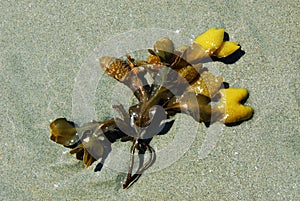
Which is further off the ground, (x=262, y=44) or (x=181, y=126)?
(x=262, y=44)

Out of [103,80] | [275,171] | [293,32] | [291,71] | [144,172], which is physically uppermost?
[103,80]

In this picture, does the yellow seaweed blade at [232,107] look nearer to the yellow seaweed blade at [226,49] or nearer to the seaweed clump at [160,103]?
the seaweed clump at [160,103]

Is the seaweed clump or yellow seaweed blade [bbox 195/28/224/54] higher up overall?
yellow seaweed blade [bbox 195/28/224/54]

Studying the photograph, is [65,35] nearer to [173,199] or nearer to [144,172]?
[144,172]

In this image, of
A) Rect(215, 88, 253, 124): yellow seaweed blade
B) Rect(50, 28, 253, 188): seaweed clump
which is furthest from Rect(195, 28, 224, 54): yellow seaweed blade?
Rect(215, 88, 253, 124): yellow seaweed blade

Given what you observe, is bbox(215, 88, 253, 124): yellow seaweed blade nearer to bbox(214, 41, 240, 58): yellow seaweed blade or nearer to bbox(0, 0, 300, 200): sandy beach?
bbox(0, 0, 300, 200): sandy beach

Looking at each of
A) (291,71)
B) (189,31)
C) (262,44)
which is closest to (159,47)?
(189,31)
